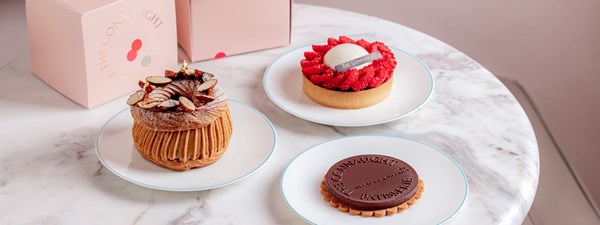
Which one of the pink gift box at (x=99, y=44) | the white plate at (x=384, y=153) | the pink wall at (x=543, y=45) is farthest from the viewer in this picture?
the pink wall at (x=543, y=45)

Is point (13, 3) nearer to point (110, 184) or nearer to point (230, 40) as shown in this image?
point (230, 40)

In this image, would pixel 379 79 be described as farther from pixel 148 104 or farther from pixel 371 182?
pixel 148 104

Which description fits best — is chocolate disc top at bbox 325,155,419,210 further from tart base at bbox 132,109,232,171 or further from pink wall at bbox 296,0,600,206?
pink wall at bbox 296,0,600,206

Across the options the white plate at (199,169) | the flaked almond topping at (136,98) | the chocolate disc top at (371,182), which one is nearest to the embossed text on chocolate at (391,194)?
the chocolate disc top at (371,182)

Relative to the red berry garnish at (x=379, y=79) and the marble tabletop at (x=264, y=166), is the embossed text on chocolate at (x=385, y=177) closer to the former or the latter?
the marble tabletop at (x=264, y=166)

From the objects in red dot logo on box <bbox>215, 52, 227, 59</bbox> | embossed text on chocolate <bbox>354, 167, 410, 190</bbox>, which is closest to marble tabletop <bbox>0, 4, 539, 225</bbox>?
red dot logo on box <bbox>215, 52, 227, 59</bbox>

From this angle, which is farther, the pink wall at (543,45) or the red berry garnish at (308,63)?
the pink wall at (543,45)
